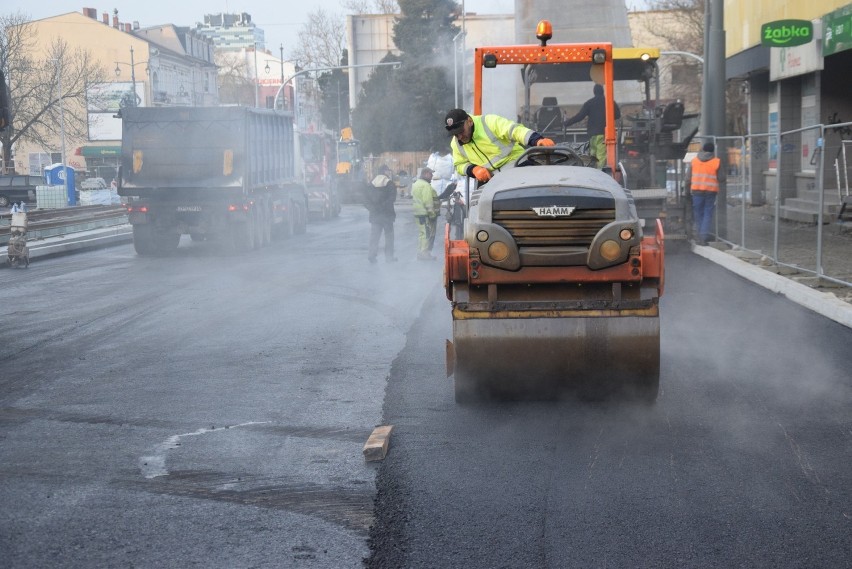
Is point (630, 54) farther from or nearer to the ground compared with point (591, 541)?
farther from the ground

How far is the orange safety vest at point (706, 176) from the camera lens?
19.2 meters

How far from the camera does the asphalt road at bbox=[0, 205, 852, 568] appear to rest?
4.84 metres

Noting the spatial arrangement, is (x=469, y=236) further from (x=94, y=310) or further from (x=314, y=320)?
(x=94, y=310)

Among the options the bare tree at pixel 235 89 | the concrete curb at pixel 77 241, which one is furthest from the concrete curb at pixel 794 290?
the bare tree at pixel 235 89


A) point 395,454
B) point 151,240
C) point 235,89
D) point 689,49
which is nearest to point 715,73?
point 151,240

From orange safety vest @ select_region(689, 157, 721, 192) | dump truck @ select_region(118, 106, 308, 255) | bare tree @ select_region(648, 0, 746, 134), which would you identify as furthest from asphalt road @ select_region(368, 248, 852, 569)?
bare tree @ select_region(648, 0, 746, 134)

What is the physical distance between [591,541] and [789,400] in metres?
3.22

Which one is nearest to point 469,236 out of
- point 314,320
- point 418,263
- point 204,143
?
point 314,320

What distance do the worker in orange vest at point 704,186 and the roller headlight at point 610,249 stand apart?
12.9 metres

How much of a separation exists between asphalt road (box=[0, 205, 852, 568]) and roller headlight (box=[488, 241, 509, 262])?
997 mm

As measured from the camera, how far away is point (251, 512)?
5.33 m

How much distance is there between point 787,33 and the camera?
19.7 m

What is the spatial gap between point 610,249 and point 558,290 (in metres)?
0.42

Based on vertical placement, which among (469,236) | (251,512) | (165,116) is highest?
(165,116)
